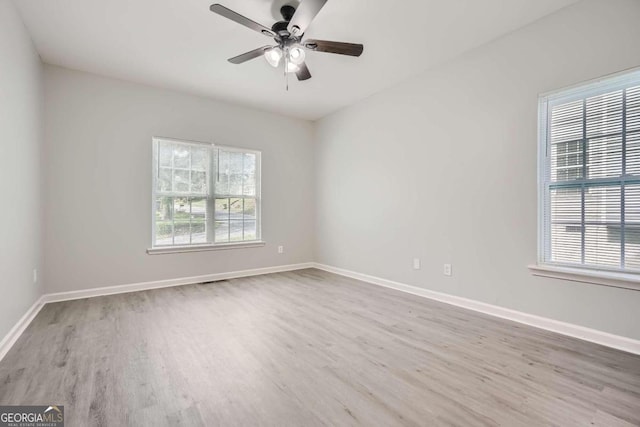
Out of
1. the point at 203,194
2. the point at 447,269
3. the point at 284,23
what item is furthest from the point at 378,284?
the point at 284,23

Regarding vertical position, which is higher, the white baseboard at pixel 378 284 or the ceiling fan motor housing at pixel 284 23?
the ceiling fan motor housing at pixel 284 23

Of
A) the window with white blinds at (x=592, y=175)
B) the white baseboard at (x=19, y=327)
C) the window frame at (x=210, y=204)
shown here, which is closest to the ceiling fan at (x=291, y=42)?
the window with white blinds at (x=592, y=175)

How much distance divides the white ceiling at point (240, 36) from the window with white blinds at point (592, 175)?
863mm

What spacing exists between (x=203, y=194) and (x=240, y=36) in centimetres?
235

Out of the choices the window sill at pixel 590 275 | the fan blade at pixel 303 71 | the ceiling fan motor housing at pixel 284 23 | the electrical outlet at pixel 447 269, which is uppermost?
the ceiling fan motor housing at pixel 284 23

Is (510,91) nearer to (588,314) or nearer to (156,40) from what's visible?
(588,314)

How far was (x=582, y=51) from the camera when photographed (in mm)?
2416

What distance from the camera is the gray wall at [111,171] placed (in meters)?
3.47

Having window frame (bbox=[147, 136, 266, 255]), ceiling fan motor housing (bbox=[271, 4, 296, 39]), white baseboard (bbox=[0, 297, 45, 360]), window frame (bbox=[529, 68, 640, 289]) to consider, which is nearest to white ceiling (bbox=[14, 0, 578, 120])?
ceiling fan motor housing (bbox=[271, 4, 296, 39])

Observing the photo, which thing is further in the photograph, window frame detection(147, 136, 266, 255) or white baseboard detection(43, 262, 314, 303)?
window frame detection(147, 136, 266, 255)

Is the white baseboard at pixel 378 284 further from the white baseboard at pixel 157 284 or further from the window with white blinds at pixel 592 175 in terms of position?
the window with white blinds at pixel 592 175

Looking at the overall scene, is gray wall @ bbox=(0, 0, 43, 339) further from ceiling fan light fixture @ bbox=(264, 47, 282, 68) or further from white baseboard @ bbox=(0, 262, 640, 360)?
ceiling fan light fixture @ bbox=(264, 47, 282, 68)

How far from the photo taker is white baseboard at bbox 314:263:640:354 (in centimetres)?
223

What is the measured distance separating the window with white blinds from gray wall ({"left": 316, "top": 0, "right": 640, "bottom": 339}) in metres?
0.11
